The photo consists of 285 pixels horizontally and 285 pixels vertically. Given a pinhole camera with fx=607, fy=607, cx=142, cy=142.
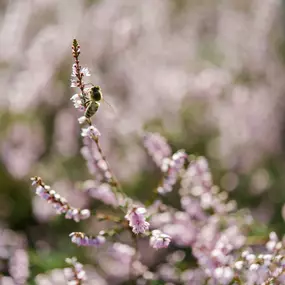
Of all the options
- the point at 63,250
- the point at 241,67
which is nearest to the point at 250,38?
the point at 241,67

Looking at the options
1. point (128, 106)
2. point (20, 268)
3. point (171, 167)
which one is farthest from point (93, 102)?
point (128, 106)

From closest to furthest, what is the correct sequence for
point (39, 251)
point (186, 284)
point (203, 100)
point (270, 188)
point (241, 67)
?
point (186, 284) < point (39, 251) < point (270, 188) < point (203, 100) < point (241, 67)

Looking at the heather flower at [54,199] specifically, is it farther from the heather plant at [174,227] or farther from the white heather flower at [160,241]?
the white heather flower at [160,241]

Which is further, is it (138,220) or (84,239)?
(84,239)

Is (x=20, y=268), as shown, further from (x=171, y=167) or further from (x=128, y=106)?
(x=128, y=106)

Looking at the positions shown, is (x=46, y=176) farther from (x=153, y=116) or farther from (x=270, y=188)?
(x=270, y=188)

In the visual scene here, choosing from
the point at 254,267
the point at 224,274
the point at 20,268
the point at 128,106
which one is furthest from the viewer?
the point at 128,106

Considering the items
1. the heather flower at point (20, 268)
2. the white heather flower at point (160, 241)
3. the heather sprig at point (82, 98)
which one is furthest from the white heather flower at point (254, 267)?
the heather flower at point (20, 268)
